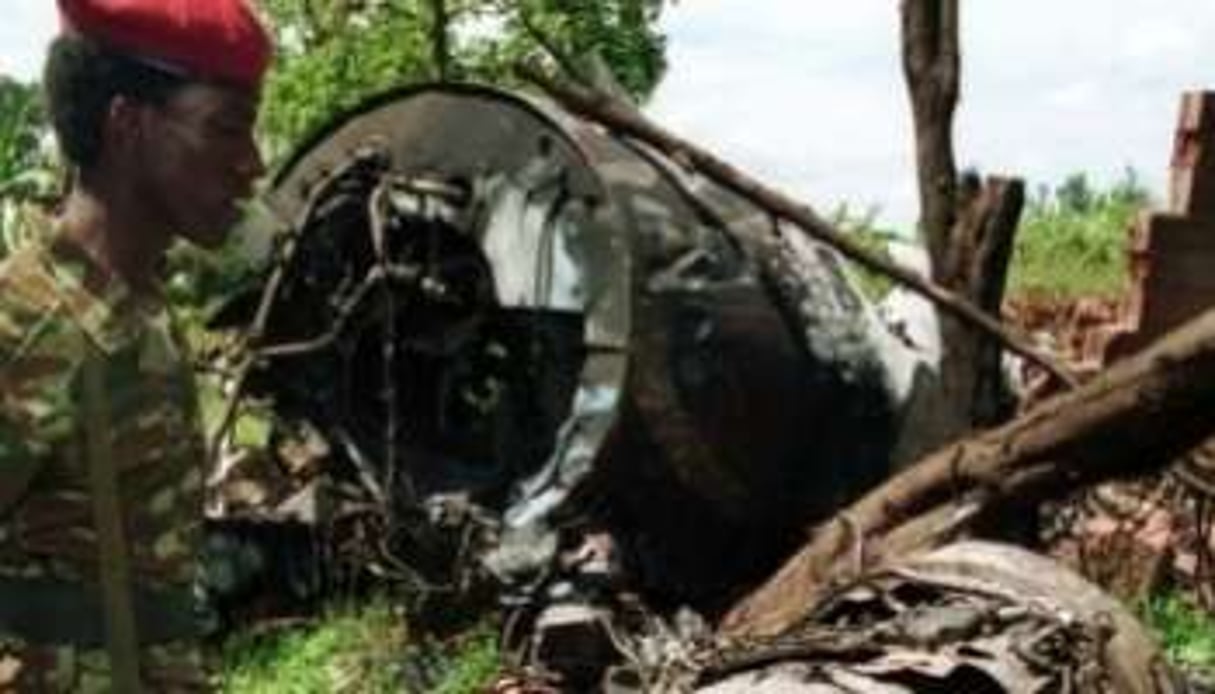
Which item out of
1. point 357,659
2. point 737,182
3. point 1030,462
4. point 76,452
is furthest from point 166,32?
point 357,659

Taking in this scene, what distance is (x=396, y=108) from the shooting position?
409 inches

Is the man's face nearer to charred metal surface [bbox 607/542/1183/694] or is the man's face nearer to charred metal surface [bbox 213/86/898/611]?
charred metal surface [bbox 607/542/1183/694]

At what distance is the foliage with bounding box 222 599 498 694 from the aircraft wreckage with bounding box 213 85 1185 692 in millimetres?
182

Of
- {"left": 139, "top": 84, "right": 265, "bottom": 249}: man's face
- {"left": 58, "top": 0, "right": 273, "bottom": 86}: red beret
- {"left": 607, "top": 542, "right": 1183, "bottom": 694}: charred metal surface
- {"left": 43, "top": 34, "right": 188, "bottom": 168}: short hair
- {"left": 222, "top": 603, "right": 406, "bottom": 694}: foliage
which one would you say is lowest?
{"left": 222, "top": 603, "right": 406, "bottom": 694}: foliage

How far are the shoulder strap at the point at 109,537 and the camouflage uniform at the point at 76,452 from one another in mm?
13

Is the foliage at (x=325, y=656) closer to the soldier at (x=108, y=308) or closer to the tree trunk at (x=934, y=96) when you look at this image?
the tree trunk at (x=934, y=96)

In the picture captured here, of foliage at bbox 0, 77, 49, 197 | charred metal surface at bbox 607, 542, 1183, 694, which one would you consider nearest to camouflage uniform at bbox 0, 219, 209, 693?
charred metal surface at bbox 607, 542, 1183, 694

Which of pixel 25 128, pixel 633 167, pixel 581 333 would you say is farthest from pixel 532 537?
pixel 25 128

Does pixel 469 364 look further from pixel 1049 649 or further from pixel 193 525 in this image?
pixel 193 525

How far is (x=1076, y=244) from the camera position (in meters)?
18.6

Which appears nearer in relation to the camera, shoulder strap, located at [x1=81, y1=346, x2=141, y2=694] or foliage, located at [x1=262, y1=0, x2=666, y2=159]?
shoulder strap, located at [x1=81, y1=346, x2=141, y2=694]

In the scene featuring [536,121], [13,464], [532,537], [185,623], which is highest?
[536,121]

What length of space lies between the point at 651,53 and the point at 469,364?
626 inches

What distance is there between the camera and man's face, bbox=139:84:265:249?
135 inches
